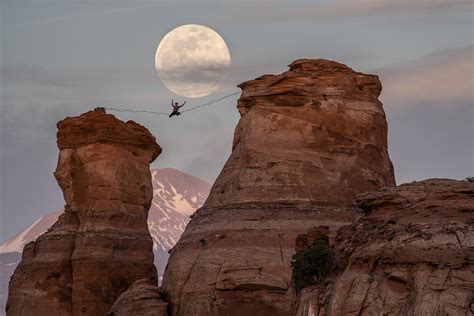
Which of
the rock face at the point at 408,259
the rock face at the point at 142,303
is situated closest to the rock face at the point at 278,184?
the rock face at the point at 142,303

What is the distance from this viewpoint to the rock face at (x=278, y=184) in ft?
241

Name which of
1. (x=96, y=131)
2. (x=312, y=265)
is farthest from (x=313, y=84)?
(x=312, y=265)

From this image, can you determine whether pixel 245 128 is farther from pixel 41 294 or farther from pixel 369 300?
pixel 369 300

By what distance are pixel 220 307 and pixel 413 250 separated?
1078 inches

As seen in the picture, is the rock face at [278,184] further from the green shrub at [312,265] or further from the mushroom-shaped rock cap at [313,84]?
the green shrub at [312,265]

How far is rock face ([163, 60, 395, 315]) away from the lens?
73500 mm

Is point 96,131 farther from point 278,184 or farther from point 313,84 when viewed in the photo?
point 278,184

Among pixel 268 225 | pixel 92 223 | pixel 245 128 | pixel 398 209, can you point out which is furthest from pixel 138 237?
pixel 398 209

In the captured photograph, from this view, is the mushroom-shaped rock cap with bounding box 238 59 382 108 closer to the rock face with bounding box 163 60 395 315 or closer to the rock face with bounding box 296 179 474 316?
the rock face with bounding box 163 60 395 315

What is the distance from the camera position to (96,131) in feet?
338

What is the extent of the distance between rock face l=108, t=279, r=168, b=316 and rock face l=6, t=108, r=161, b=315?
16795mm

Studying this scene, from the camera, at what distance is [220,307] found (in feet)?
240

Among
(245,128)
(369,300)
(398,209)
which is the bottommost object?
(369,300)

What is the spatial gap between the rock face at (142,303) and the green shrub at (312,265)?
18358 mm
